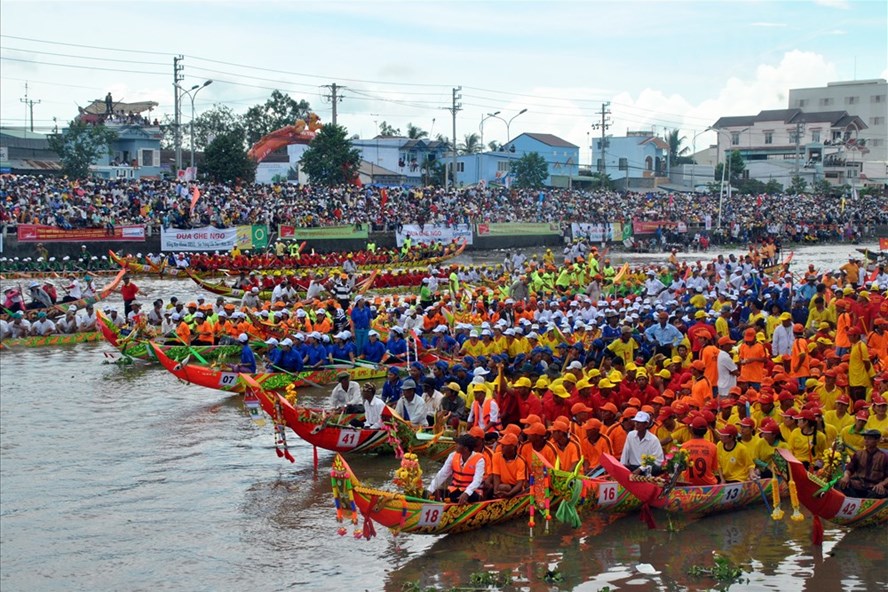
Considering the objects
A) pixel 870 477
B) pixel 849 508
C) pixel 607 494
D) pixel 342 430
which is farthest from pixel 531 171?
pixel 849 508

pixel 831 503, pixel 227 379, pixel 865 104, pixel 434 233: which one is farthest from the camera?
pixel 865 104

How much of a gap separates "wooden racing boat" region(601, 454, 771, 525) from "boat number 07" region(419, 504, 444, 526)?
1.73 metres

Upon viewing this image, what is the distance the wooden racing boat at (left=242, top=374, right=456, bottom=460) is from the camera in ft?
42.2

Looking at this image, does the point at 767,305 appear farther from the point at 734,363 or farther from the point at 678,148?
the point at 678,148

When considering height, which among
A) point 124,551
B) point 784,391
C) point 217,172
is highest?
point 217,172

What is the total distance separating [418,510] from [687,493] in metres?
2.82

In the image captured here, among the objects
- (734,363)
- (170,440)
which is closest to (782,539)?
(734,363)

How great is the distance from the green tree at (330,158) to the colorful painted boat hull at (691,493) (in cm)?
4458

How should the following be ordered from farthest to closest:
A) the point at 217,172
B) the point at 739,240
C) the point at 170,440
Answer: the point at 739,240 → the point at 217,172 → the point at 170,440

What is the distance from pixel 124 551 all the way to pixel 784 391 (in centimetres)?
750

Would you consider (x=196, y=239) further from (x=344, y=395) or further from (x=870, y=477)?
(x=870, y=477)

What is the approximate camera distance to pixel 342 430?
13.2m

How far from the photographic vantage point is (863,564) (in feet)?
31.9

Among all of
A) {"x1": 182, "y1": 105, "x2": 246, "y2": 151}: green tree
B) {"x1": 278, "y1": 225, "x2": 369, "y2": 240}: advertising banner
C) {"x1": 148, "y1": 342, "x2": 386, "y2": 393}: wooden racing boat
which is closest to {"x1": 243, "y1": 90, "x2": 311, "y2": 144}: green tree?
{"x1": 182, "y1": 105, "x2": 246, "y2": 151}: green tree
